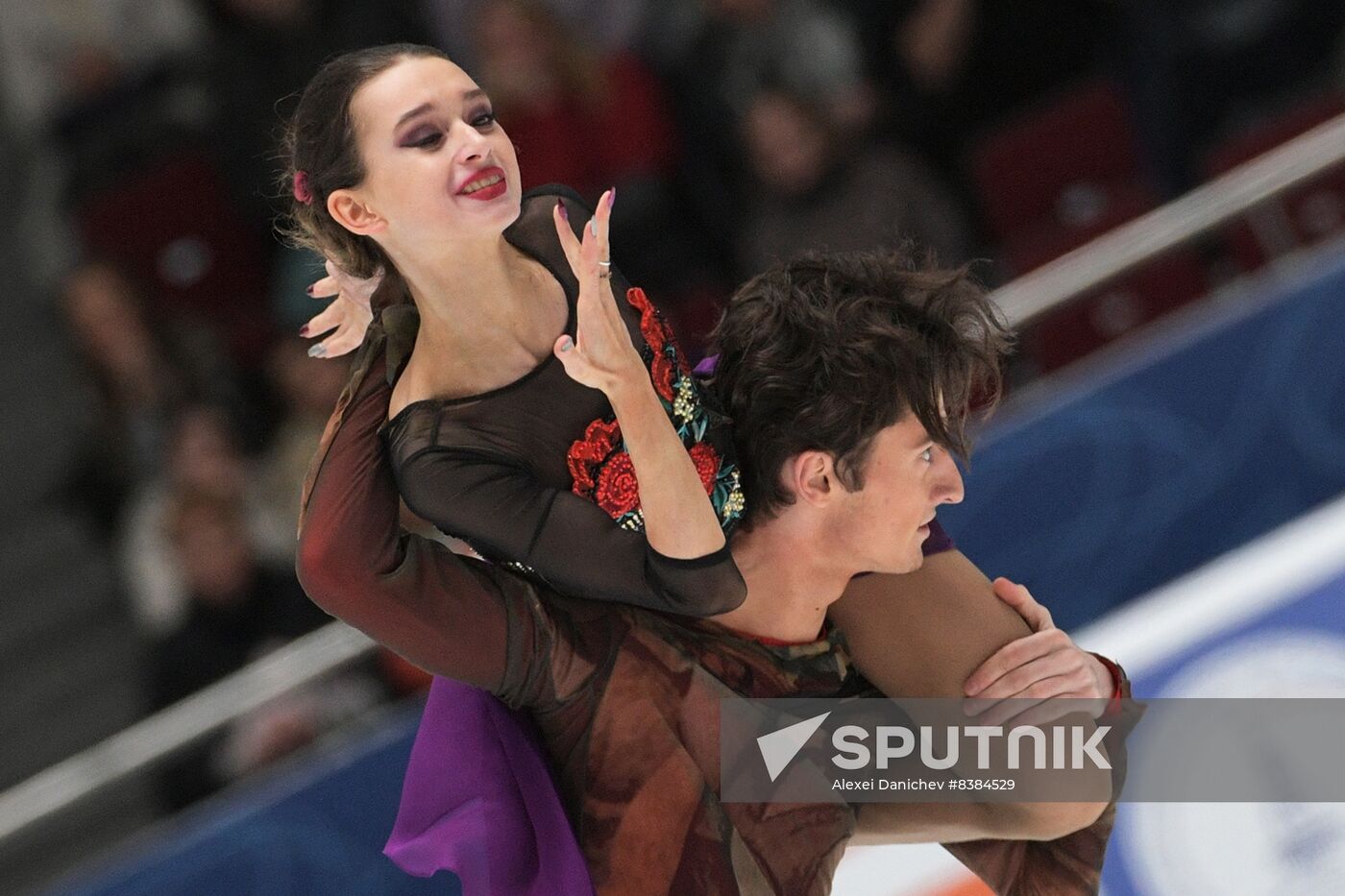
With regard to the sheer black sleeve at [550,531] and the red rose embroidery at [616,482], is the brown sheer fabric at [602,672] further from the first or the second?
the red rose embroidery at [616,482]

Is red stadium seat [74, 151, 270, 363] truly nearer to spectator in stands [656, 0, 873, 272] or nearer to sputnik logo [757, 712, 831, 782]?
spectator in stands [656, 0, 873, 272]

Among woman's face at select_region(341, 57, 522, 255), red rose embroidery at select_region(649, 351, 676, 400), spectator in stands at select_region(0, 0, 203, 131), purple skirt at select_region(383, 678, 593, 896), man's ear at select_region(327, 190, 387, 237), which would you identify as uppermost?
woman's face at select_region(341, 57, 522, 255)

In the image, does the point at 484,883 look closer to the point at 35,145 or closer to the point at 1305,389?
the point at 1305,389

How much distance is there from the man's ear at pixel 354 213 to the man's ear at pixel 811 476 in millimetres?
643

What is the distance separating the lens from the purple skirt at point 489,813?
2598 millimetres

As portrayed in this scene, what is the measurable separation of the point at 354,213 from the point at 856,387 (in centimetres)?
68

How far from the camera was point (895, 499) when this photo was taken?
266cm

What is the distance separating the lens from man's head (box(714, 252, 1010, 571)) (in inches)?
101

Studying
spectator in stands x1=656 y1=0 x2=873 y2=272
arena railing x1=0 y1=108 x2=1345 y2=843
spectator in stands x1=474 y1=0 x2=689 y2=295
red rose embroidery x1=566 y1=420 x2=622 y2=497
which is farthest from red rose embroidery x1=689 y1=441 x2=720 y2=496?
spectator in stands x1=656 y1=0 x2=873 y2=272

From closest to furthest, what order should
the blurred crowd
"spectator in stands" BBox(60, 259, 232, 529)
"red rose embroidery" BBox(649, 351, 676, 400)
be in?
"red rose embroidery" BBox(649, 351, 676, 400), the blurred crowd, "spectator in stands" BBox(60, 259, 232, 529)

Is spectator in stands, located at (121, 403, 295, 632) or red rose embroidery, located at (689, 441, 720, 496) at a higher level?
red rose embroidery, located at (689, 441, 720, 496)

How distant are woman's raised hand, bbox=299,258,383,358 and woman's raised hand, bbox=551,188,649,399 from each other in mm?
402

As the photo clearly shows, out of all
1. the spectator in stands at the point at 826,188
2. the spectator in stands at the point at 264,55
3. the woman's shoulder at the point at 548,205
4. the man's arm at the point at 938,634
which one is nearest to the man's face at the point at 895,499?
the man's arm at the point at 938,634

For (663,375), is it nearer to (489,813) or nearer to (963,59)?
(489,813)
